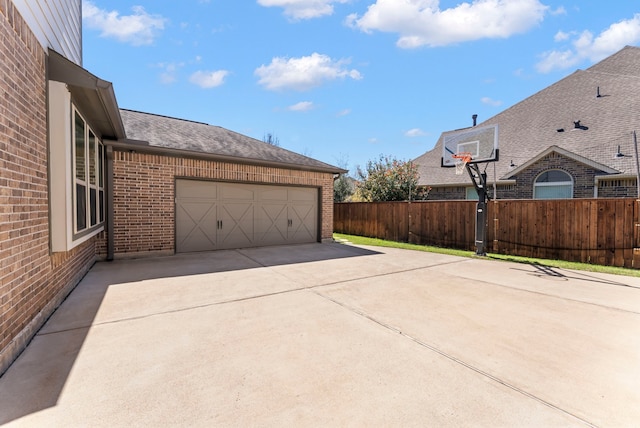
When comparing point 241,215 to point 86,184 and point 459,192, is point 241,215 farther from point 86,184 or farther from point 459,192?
point 459,192

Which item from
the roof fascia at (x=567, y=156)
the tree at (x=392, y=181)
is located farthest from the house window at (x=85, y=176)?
the roof fascia at (x=567, y=156)

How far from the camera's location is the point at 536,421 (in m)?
2.02

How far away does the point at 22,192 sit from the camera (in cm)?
304

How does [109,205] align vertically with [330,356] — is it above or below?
above

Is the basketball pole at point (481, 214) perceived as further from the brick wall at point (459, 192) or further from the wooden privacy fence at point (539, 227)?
the brick wall at point (459, 192)

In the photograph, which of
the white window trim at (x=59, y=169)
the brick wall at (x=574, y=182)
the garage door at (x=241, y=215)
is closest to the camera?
the white window trim at (x=59, y=169)

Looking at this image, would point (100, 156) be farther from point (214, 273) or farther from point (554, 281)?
point (554, 281)

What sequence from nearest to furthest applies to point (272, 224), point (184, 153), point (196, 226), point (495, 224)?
1. point (184, 153)
2. point (196, 226)
3. point (495, 224)
4. point (272, 224)

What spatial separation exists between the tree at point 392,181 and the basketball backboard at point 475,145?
15.5 ft

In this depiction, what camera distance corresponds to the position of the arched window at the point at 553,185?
12.2 m

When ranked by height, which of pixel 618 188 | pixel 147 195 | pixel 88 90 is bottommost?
pixel 147 195

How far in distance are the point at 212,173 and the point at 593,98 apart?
17.7m

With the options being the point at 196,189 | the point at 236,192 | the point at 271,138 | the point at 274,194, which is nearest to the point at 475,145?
the point at 274,194

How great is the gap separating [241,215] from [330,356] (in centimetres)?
743
